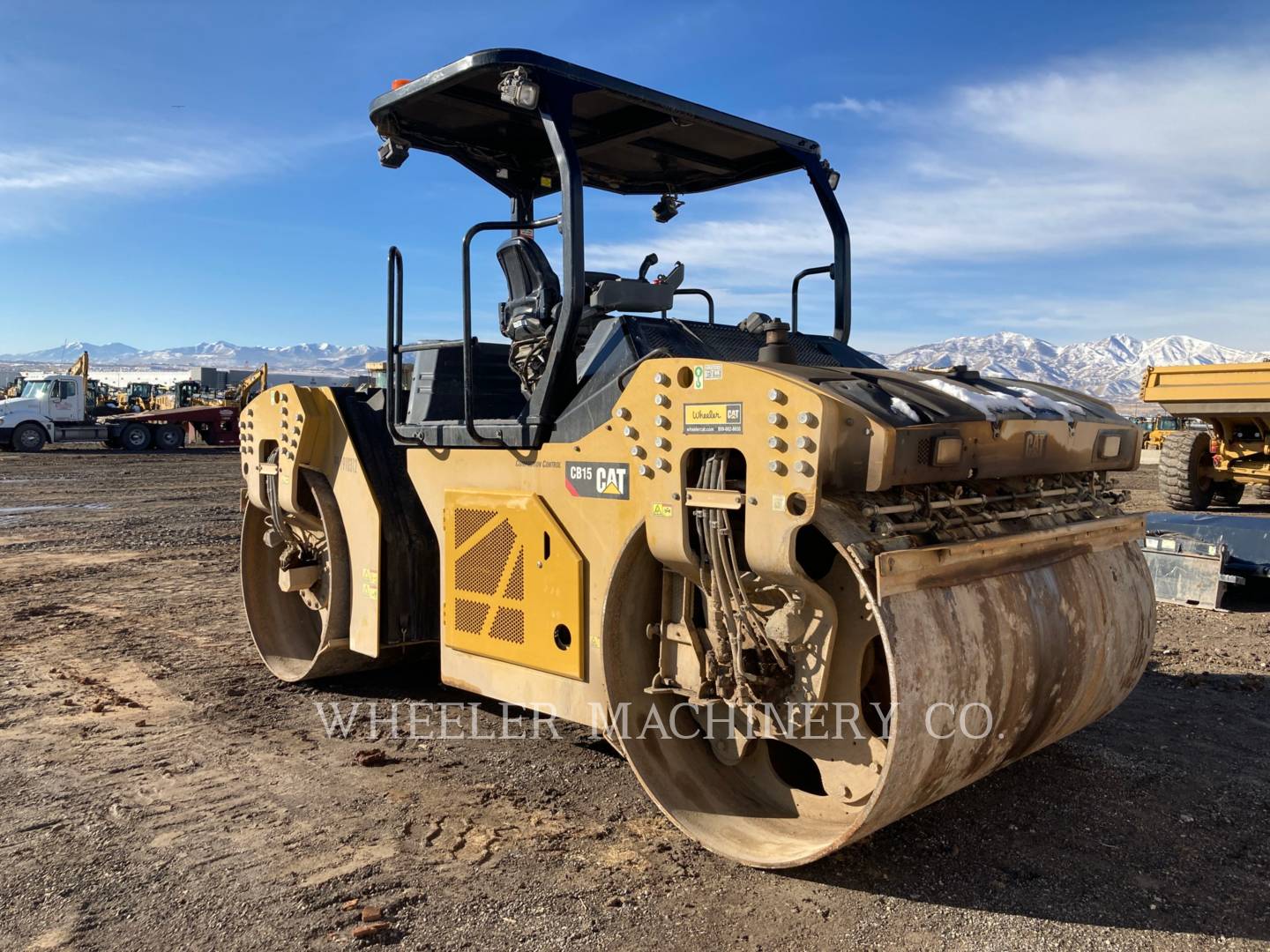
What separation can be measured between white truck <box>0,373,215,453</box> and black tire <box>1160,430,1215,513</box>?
82.0ft

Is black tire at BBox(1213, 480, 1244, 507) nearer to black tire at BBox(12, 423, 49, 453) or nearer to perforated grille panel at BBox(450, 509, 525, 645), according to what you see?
perforated grille panel at BBox(450, 509, 525, 645)

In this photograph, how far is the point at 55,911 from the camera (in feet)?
10.2

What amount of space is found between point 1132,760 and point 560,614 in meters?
2.55

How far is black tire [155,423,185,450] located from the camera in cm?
2864

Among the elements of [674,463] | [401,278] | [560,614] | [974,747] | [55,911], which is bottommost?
[55,911]

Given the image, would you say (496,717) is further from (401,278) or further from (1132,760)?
(1132,760)

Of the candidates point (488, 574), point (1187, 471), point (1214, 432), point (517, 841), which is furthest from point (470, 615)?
point (1214, 432)

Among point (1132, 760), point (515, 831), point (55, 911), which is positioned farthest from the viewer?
point (1132, 760)

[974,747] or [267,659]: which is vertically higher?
[974,747]

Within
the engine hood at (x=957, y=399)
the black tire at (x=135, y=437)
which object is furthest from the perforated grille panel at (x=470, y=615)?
the black tire at (x=135, y=437)

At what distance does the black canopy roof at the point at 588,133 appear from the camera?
13.3 ft

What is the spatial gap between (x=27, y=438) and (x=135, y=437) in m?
2.56

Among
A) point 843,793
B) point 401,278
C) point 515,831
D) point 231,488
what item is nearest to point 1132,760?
point 843,793

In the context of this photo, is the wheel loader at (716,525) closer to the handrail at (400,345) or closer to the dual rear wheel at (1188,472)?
the handrail at (400,345)
